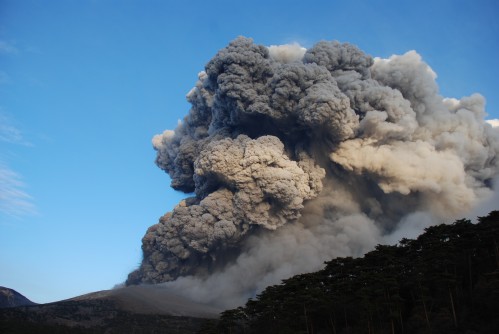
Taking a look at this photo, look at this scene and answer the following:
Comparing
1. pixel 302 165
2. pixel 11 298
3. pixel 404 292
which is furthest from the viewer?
pixel 11 298

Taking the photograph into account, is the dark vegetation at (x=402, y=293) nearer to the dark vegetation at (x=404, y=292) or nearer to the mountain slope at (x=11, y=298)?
the dark vegetation at (x=404, y=292)

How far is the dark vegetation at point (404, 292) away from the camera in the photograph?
3853cm

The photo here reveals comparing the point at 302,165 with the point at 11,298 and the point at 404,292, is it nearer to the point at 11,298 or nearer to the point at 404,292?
the point at 404,292

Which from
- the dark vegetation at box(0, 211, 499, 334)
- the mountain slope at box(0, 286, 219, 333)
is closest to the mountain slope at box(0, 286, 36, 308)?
the mountain slope at box(0, 286, 219, 333)

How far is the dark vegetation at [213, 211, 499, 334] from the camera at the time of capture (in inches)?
1517

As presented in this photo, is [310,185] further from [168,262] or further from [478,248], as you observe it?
[478,248]

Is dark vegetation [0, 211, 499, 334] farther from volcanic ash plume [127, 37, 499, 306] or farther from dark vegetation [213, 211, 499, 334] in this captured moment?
volcanic ash plume [127, 37, 499, 306]

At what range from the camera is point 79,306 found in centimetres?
9444

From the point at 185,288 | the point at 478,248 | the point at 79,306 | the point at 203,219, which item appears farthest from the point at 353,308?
the point at 79,306

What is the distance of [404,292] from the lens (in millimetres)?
45875

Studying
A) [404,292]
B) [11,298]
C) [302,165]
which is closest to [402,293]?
[404,292]

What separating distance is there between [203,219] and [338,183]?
71.6ft

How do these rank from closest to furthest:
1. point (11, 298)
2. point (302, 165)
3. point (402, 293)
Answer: point (402, 293) < point (302, 165) < point (11, 298)

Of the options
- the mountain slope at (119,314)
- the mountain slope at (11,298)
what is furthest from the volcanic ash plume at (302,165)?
the mountain slope at (11,298)
